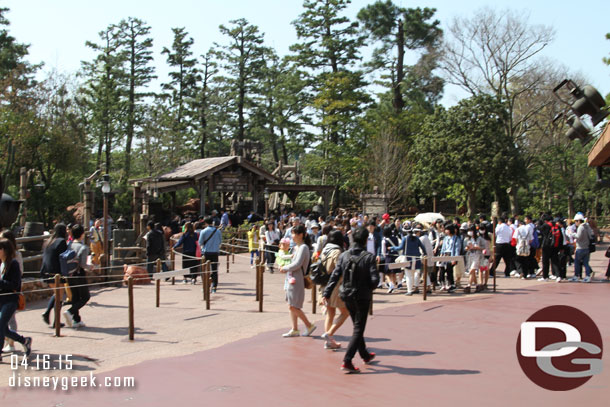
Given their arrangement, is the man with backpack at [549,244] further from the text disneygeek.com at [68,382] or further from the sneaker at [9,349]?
the sneaker at [9,349]

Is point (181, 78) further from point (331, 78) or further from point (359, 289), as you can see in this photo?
point (359, 289)

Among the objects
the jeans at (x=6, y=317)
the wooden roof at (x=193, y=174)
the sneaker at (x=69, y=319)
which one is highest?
the wooden roof at (x=193, y=174)

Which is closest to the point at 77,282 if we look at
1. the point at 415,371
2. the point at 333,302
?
the point at 333,302

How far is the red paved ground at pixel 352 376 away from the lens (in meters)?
6.05

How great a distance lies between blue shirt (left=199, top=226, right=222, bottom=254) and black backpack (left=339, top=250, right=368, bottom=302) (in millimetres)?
6670

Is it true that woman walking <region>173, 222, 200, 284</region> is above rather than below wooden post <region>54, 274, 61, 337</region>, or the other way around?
above

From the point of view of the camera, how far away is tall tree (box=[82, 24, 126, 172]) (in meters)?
40.2

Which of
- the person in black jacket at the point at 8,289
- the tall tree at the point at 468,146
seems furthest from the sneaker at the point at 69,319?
the tall tree at the point at 468,146

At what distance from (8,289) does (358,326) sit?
14.3ft

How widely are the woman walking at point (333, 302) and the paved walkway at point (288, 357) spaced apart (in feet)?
0.72

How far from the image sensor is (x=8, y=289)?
743 centimetres

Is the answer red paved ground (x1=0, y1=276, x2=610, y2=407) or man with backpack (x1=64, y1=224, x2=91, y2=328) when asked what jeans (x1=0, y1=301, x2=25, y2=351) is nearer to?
red paved ground (x1=0, y1=276, x2=610, y2=407)

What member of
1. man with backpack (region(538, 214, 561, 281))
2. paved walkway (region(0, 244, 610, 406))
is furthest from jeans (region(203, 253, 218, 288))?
man with backpack (region(538, 214, 561, 281))

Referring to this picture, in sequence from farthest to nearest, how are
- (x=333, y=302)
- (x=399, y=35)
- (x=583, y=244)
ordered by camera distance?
(x=399, y=35) < (x=583, y=244) < (x=333, y=302)
